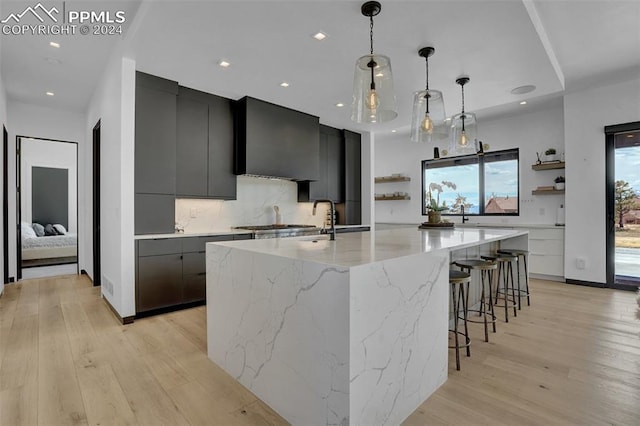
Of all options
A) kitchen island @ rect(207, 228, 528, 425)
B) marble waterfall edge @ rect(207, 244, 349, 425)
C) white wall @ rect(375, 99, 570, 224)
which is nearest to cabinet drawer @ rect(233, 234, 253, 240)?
marble waterfall edge @ rect(207, 244, 349, 425)

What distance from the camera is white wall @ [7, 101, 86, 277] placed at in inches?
187

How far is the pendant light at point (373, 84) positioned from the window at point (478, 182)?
341 centimetres

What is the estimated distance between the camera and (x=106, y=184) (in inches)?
149

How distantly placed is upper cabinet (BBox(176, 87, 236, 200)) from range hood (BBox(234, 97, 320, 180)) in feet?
0.52

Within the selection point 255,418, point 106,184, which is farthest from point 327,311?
point 106,184

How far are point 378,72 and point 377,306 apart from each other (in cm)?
165

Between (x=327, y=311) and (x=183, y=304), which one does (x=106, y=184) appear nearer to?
(x=183, y=304)

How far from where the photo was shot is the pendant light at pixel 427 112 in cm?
292

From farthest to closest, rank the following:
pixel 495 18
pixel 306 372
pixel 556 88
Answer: pixel 556 88 → pixel 495 18 → pixel 306 372

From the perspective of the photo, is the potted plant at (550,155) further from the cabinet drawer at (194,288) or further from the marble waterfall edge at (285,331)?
the cabinet drawer at (194,288)

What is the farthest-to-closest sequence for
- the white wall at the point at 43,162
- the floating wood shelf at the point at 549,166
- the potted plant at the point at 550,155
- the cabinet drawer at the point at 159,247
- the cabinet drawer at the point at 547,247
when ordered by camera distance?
1. the white wall at the point at 43,162
2. the potted plant at the point at 550,155
3. the floating wood shelf at the point at 549,166
4. the cabinet drawer at the point at 547,247
5. the cabinet drawer at the point at 159,247

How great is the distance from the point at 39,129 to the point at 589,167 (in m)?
8.51

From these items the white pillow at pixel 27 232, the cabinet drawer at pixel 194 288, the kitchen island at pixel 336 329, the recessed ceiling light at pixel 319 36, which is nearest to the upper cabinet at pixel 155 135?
the cabinet drawer at pixel 194 288

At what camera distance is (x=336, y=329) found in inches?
55.1
